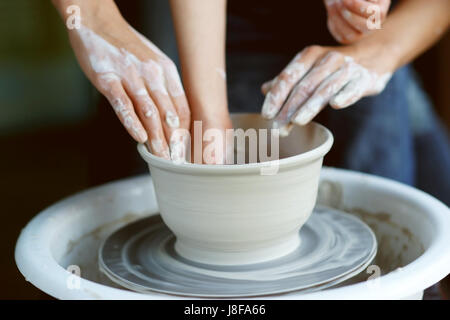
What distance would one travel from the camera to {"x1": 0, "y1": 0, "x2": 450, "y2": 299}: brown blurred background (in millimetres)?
2039

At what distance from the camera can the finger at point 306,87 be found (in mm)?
1172

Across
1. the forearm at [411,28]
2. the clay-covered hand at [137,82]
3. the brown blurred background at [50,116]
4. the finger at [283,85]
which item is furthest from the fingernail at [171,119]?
the forearm at [411,28]

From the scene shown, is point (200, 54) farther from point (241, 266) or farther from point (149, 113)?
point (241, 266)

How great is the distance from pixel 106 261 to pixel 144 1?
1.46 meters

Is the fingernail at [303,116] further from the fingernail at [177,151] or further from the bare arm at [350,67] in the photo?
the fingernail at [177,151]

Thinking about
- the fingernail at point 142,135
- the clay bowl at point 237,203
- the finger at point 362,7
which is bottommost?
the clay bowl at point 237,203

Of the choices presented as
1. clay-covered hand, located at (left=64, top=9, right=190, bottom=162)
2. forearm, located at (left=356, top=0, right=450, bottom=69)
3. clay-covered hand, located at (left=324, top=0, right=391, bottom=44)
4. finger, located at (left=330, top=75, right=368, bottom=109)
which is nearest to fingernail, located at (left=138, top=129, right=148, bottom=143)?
clay-covered hand, located at (left=64, top=9, right=190, bottom=162)

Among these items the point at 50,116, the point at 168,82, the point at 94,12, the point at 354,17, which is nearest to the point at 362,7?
the point at 354,17

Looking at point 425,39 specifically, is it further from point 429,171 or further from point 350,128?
point 429,171

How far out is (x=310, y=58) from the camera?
4.11ft

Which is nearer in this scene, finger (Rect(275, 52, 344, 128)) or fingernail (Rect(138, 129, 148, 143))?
fingernail (Rect(138, 129, 148, 143))

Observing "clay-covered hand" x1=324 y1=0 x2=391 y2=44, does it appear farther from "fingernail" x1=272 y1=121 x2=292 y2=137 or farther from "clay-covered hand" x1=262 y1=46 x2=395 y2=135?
"fingernail" x1=272 y1=121 x2=292 y2=137

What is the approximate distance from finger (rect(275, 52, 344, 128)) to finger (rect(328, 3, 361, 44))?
3.9 inches

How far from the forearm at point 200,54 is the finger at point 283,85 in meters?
0.09
